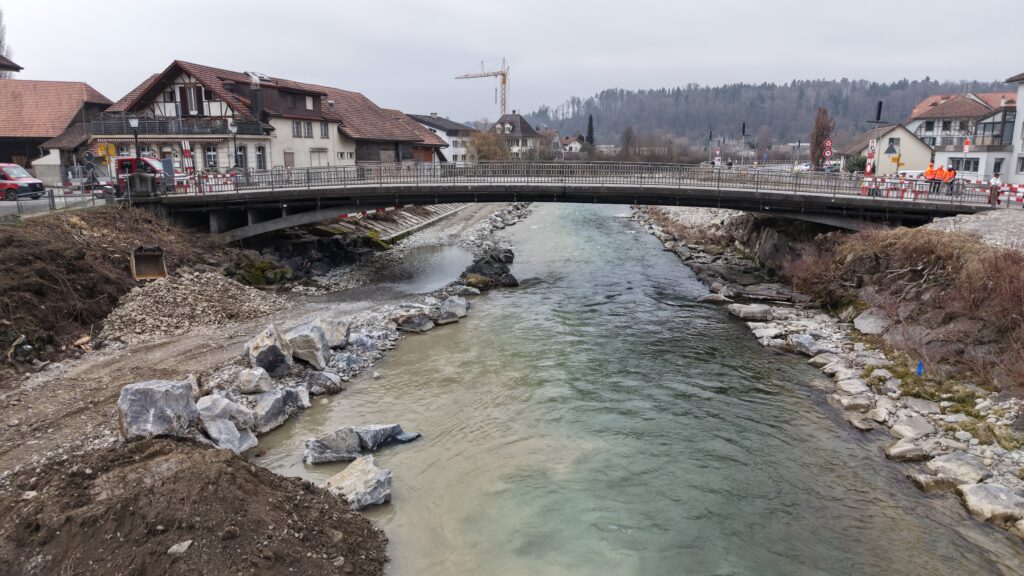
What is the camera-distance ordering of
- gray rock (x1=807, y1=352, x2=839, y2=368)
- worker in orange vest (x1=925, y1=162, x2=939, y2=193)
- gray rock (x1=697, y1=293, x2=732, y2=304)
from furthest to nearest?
worker in orange vest (x1=925, y1=162, x2=939, y2=193)
gray rock (x1=697, y1=293, x2=732, y2=304)
gray rock (x1=807, y1=352, x2=839, y2=368)

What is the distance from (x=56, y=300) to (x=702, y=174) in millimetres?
25428

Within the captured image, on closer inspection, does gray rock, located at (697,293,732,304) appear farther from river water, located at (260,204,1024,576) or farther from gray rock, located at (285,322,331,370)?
gray rock, located at (285,322,331,370)

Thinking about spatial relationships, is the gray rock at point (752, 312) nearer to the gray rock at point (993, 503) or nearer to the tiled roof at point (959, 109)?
the gray rock at point (993, 503)

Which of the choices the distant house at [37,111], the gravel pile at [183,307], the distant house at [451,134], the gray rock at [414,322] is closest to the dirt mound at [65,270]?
the gravel pile at [183,307]

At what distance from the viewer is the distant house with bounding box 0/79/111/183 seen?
1694 inches

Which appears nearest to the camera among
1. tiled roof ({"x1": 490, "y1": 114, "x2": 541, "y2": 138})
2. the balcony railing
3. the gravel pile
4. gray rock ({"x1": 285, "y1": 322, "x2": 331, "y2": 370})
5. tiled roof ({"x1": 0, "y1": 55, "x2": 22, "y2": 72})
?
gray rock ({"x1": 285, "y1": 322, "x2": 331, "y2": 370})

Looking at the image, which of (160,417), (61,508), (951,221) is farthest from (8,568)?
(951,221)

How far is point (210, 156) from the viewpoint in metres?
37.5

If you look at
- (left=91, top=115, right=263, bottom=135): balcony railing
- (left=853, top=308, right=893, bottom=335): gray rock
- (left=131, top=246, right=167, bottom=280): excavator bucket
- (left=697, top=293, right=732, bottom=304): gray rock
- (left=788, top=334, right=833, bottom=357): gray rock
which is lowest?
(left=788, top=334, right=833, bottom=357): gray rock

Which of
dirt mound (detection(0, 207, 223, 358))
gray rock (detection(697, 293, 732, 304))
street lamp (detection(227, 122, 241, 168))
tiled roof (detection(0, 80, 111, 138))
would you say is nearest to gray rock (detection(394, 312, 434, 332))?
dirt mound (detection(0, 207, 223, 358))

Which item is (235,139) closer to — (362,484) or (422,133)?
(422,133)

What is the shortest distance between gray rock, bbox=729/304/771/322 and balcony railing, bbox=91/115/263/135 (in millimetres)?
30510

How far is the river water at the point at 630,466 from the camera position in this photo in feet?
30.6

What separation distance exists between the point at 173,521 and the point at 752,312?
1939 centimetres
